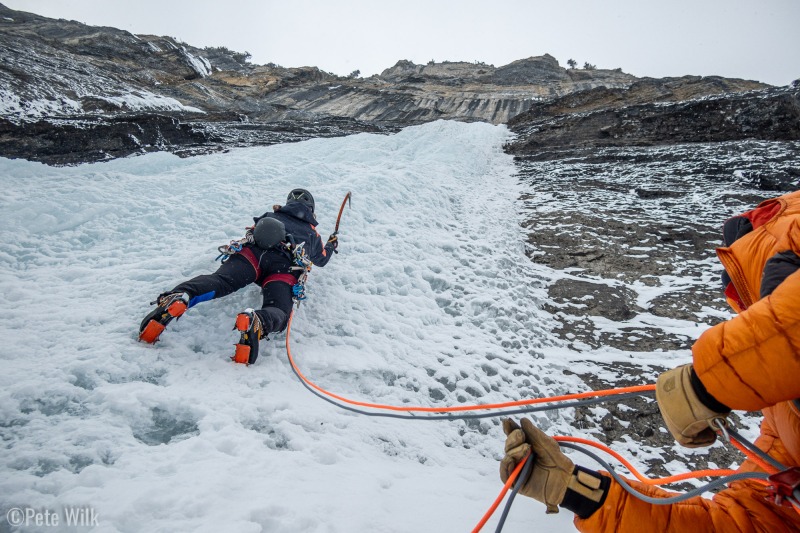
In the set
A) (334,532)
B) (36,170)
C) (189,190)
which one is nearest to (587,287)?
(334,532)

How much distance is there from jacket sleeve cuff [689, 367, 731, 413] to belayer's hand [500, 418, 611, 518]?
2.26 ft

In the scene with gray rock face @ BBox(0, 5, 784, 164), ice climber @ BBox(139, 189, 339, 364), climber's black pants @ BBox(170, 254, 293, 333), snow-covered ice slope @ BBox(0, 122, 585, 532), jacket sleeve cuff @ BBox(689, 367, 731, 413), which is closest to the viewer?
jacket sleeve cuff @ BBox(689, 367, 731, 413)

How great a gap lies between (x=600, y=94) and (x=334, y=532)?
24029 millimetres

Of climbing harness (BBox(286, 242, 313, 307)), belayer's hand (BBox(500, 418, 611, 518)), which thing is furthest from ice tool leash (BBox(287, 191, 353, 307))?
belayer's hand (BBox(500, 418, 611, 518))

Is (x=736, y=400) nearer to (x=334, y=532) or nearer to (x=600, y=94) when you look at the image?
(x=334, y=532)

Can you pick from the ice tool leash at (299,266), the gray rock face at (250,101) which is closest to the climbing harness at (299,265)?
the ice tool leash at (299,266)

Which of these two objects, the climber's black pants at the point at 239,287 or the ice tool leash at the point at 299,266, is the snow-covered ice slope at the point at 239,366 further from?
the ice tool leash at the point at 299,266

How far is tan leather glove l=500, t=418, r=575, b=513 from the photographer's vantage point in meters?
1.84

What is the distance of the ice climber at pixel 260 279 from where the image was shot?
3.08 metres

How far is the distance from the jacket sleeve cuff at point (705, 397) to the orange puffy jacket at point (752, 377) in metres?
0.06

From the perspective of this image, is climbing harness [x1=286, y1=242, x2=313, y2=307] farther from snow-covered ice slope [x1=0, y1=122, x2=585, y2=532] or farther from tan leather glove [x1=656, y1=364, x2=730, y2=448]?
tan leather glove [x1=656, y1=364, x2=730, y2=448]

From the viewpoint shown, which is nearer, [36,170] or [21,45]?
[36,170]

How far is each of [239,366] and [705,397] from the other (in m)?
3.10

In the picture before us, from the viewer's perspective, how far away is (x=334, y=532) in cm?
184
